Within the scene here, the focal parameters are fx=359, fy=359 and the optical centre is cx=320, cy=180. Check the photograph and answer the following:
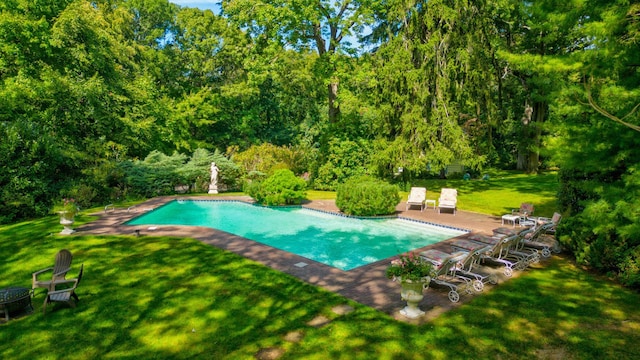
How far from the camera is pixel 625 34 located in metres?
6.96

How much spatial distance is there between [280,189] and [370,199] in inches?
215

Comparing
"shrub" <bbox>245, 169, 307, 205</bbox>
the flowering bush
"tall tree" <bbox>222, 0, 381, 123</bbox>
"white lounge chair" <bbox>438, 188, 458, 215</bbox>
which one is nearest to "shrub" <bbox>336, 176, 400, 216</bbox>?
"white lounge chair" <bbox>438, 188, 458, 215</bbox>

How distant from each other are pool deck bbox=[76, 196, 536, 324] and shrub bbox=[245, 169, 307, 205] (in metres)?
2.88

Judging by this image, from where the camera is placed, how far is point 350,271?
917cm

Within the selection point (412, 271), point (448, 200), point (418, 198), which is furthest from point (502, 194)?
point (412, 271)

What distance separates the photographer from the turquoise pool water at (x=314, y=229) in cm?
1199

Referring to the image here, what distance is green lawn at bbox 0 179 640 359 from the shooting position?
5578 mm

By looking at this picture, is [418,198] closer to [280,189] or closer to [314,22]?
[280,189]

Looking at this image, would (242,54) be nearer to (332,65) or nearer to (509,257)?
(332,65)

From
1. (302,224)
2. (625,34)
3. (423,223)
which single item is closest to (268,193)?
(302,224)

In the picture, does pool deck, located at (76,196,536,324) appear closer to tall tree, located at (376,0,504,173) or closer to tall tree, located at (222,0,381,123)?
tall tree, located at (376,0,504,173)

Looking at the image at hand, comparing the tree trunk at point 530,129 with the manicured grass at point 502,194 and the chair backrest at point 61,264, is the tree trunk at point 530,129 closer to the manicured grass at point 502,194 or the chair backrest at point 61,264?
the manicured grass at point 502,194

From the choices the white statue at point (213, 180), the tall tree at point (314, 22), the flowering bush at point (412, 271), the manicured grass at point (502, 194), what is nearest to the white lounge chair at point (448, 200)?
the manicured grass at point (502, 194)

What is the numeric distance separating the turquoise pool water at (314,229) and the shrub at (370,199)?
464mm
